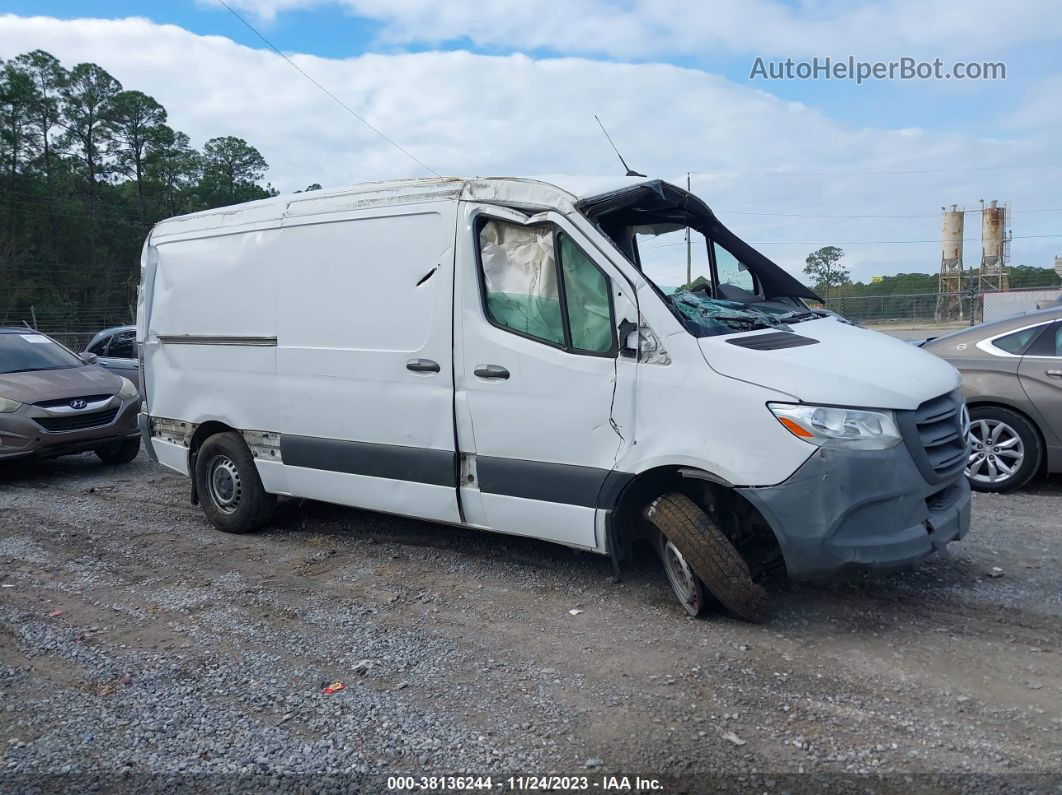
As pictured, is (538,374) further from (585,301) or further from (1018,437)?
(1018,437)

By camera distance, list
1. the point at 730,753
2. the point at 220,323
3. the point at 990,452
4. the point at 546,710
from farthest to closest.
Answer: the point at 990,452 → the point at 220,323 → the point at 546,710 → the point at 730,753

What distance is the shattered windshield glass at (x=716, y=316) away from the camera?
171 inches

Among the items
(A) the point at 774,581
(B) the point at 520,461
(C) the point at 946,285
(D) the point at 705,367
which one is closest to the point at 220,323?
(B) the point at 520,461

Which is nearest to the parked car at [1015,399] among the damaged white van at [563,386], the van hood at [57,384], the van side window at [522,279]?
the damaged white van at [563,386]

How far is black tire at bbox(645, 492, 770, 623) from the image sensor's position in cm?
411

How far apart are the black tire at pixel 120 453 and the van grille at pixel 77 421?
→ 1.44ft

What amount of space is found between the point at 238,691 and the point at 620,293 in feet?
9.00

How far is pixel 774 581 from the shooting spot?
4926mm

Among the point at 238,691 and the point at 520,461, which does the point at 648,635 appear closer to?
the point at 520,461

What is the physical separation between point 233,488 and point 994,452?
6.29 metres

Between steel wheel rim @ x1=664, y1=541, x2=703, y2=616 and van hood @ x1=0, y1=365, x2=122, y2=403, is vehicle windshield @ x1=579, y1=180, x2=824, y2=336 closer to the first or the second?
steel wheel rim @ x1=664, y1=541, x2=703, y2=616

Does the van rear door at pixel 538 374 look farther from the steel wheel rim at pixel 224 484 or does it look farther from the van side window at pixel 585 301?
the steel wheel rim at pixel 224 484

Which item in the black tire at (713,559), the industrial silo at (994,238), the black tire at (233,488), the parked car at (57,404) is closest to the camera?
the black tire at (713,559)

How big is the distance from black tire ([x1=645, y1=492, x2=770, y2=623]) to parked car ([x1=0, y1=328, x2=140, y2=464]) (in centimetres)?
740
